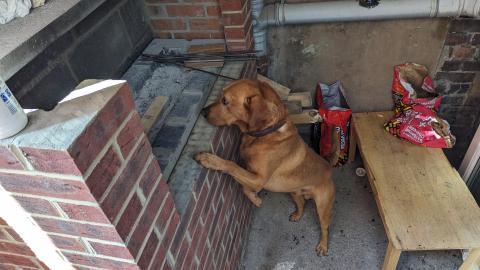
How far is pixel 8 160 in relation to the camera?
2.98 ft

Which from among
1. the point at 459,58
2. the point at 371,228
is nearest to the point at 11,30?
the point at 371,228

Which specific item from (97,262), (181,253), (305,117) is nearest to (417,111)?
(305,117)

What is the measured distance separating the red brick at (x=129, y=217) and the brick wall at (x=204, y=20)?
184 cm

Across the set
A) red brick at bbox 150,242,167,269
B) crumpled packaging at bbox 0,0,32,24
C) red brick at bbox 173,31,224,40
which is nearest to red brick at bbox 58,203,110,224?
red brick at bbox 150,242,167,269

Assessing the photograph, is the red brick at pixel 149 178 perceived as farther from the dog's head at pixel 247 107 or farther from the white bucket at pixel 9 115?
the dog's head at pixel 247 107

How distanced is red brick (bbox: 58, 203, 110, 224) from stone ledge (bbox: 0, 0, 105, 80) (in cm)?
79

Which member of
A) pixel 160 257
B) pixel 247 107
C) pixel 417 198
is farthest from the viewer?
pixel 417 198

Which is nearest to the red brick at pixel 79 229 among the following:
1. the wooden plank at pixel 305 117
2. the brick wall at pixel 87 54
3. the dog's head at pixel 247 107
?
the brick wall at pixel 87 54

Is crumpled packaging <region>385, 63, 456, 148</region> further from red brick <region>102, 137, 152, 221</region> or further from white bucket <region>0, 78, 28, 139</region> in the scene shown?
white bucket <region>0, 78, 28, 139</region>

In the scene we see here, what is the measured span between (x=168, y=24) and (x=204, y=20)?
33 centimetres

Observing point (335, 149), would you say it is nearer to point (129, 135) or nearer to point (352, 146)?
point (352, 146)

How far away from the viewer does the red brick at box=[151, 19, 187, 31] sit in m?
2.80

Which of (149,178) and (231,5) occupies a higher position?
(231,5)

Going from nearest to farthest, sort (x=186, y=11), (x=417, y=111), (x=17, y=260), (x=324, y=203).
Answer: (x=17, y=260), (x=324, y=203), (x=186, y=11), (x=417, y=111)
